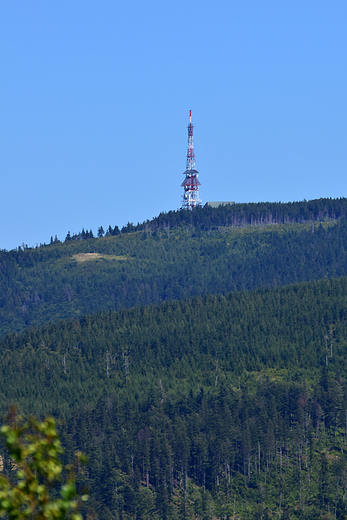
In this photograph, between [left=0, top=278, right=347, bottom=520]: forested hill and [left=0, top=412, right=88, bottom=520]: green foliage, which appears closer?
[left=0, top=412, right=88, bottom=520]: green foliage

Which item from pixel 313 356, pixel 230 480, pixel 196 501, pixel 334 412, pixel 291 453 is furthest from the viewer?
pixel 313 356

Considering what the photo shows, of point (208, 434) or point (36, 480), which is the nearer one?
point (36, 480)

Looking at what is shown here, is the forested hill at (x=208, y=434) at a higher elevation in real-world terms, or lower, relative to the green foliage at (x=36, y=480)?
lower

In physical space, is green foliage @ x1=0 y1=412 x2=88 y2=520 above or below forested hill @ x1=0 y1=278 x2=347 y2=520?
above

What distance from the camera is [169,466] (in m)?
142

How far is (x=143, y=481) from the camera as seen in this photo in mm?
141750

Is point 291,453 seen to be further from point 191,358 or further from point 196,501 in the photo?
point 191,358

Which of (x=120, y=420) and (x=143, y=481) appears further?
(x=120, y=420)

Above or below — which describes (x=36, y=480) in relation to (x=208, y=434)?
above

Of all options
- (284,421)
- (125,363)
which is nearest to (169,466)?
(284,421)

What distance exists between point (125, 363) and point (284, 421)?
5224cm

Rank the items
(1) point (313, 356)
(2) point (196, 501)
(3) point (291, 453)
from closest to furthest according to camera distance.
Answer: (2) point (196, 501) → (3) point (291, 453) → (1) point (313, 356)

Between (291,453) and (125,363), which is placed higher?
(125,363)

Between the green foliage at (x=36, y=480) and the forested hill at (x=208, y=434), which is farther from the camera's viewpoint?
the forested hill at (x=208, y=434)
